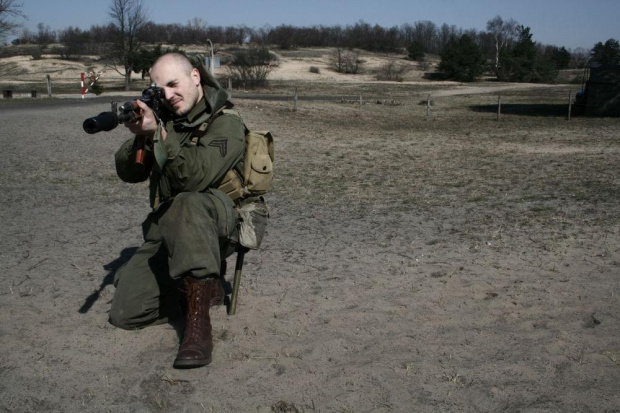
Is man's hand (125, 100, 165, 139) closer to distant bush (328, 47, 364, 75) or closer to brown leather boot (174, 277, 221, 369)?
brown leather boot (174, 277, 221, 369)

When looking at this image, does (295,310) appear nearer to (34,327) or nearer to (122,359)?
(122,359)

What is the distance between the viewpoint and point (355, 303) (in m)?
4.40

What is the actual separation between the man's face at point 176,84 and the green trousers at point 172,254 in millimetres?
508

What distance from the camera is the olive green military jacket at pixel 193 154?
11.5 ft

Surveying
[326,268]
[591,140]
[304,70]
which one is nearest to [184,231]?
[326,268]

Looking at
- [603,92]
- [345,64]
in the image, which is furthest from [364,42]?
[603,92]

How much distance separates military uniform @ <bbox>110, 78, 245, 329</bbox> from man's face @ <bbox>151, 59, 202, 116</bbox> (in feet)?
0.25

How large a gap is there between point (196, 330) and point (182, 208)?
0.64 meters

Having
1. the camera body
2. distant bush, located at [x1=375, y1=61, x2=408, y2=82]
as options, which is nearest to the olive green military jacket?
the camera body

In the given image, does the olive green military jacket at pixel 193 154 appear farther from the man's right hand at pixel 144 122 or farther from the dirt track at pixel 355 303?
the dirt track at pixel 355 303

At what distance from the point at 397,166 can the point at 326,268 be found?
6.49 meters

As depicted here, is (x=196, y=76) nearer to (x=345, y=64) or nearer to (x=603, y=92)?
(x=603, y=92)

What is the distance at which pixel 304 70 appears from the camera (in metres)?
60.3

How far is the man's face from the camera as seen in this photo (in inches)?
145
